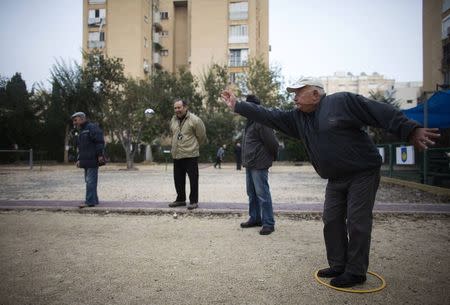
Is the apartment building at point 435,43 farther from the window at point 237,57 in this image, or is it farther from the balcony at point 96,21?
the balcony at point 96,21

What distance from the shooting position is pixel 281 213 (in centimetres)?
628

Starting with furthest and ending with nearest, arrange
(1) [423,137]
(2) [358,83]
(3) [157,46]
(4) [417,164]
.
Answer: (2) [358,83] < (3) [157,46] < (4) [417,164] < (1) [423,137]

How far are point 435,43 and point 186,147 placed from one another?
36.0m

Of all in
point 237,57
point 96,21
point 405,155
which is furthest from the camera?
point 237,57

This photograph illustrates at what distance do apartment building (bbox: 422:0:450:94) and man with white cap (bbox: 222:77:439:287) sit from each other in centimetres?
3323

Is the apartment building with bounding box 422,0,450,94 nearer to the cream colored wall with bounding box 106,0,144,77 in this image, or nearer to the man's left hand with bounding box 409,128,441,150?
the cream colored wall with bounding box 106,0,144,77

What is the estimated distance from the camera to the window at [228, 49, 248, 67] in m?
47.8

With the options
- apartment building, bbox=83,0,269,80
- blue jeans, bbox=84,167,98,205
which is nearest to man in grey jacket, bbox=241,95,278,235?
blue jeans, bbox=84,167,98,205

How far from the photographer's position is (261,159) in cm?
504

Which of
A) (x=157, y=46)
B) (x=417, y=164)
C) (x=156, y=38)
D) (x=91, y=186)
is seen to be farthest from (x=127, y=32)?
(x=91, y=186)

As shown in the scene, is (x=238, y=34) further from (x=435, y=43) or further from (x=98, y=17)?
(x=435, y=43)

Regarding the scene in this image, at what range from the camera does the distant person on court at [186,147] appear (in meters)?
6.62

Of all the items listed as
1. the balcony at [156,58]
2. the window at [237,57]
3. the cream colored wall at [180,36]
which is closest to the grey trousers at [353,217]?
the window at [237,57]

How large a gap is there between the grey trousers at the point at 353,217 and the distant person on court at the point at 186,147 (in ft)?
12.1
